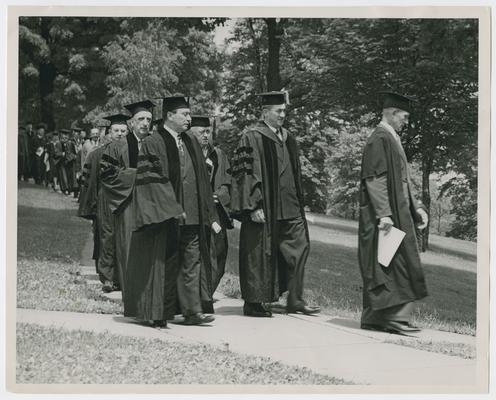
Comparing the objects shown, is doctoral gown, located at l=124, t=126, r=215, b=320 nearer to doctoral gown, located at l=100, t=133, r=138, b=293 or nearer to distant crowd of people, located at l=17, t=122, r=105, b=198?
doctoral gown, located at l=100, t=133, r=138, b=293

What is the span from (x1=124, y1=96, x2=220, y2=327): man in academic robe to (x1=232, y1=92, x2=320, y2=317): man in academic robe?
657mm

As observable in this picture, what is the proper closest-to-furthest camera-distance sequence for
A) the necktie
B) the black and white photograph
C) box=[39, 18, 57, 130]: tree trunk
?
the black and white photograph < the necktie < box=[39, 18, 57, 130]: tree trunk

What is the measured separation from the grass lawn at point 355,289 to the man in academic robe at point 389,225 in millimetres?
911

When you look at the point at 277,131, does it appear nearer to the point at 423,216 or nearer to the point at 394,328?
the point at 423,216

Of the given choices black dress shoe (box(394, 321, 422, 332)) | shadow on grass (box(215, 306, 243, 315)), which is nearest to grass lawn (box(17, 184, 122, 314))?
shadow on grass (box(215, 306, 243, 315))

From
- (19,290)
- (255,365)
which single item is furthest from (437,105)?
(255,365)

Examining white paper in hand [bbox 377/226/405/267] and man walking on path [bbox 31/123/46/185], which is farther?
man walking on path [bbox 31/123/46/185]

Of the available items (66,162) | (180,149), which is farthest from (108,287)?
(66,162)

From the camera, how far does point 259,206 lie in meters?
9.41

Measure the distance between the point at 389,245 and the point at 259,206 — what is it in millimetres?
1599

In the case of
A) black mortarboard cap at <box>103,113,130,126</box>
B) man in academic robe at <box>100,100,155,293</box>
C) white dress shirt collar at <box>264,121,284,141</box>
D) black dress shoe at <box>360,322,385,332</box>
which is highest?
black mortarboard cap at <box>103,113,130,126</box>

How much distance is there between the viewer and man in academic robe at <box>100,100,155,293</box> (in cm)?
998
